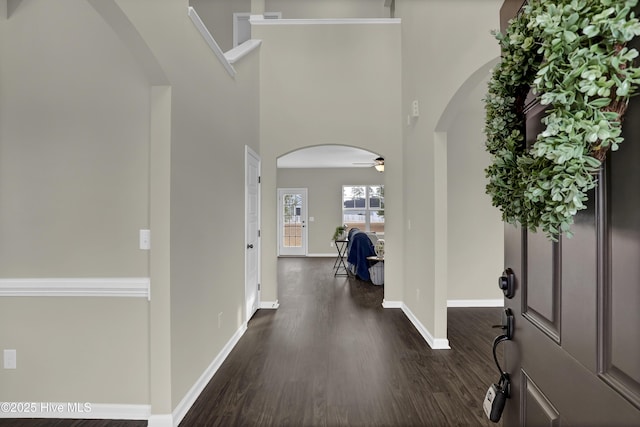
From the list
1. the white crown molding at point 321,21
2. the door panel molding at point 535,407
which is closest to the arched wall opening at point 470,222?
the white crown molding at point 321,21

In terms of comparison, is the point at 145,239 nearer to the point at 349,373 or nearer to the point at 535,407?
the point at 349,373

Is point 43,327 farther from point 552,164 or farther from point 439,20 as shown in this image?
point 439,20

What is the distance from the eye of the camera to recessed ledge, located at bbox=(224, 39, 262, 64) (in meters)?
3.61

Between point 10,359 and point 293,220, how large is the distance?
8.54 metres

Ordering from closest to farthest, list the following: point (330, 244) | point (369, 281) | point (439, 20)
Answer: point (439, 20)
point (369, 281)
point (330, 244)

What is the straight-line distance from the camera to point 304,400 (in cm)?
240

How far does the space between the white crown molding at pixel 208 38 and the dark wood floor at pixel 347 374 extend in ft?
8.69

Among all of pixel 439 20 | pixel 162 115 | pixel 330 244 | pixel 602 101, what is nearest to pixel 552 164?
pixel 602 101

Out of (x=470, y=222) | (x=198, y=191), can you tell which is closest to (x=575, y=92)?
(x=198, y=191)

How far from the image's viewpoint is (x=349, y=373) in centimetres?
279

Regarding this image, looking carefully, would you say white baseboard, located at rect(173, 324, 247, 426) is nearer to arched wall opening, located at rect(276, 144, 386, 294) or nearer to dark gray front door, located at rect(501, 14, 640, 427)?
dark gray front door, located at rect(501, 14, 640, 427)

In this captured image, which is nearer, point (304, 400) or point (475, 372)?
point (304, 400)

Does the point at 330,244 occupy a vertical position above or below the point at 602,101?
below

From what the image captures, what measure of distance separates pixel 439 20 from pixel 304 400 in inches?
136
